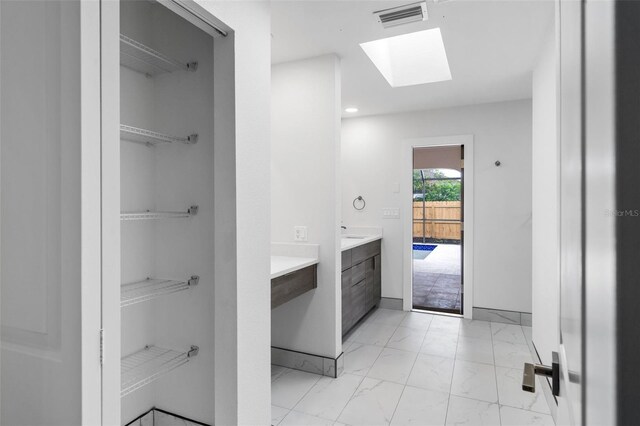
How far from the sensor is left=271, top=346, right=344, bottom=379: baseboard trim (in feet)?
8.93

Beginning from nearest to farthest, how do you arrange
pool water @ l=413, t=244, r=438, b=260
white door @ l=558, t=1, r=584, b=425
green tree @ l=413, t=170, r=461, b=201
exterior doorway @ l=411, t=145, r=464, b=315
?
white door @ l=558, t=1, r=584, b=425 → exterior doorway @ l=411, t=145, r=464, b=315 → pool water @ l=413, t=244, r=438, b=260 → green tree @ l=413, t=170, r=461, b=201

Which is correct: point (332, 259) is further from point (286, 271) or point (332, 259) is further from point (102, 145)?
point (102, 145)

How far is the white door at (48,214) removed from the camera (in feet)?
2.67

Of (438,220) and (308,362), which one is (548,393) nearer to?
(308,362)

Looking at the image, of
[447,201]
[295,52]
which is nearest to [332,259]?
[295,52]

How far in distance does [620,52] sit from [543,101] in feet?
9.41

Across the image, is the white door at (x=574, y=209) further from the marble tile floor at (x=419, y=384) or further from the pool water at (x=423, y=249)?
the pool water at (x=423, y=249)

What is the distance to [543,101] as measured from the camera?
2584 millimetres

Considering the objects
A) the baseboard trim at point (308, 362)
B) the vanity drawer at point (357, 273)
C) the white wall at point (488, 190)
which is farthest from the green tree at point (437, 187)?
the baseboard trim at point (308, 362)

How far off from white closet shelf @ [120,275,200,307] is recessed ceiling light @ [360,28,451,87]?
7.91 ft

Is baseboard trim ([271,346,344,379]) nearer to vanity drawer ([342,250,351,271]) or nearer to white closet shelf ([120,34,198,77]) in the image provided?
vanity drawer ([342,250,351,271])

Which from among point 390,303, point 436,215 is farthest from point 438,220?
point 390,303

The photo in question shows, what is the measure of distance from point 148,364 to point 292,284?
3.39ft

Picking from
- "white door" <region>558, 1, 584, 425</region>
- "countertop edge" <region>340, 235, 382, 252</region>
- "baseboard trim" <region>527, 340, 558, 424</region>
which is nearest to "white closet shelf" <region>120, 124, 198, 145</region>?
"white door" <region>558, 1, 584, 425</region>
